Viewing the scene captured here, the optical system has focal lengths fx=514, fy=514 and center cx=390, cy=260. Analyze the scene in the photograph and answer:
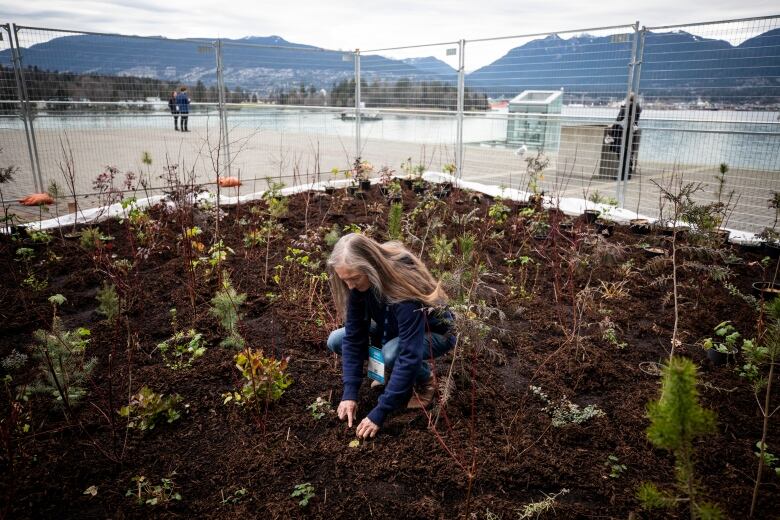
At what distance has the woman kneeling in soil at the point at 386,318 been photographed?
2.28 meters

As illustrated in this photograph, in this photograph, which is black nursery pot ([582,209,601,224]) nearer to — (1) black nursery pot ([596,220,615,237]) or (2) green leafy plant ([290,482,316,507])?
(1) black nursery pot ([596,220,615,237])

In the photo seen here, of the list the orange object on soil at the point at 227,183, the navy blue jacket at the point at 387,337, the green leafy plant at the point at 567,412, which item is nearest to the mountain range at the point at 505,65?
the orange object on soil at the point at 227,183

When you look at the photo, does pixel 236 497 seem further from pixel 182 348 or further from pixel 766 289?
pixel 766 289

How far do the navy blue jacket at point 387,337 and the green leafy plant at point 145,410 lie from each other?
827 mm

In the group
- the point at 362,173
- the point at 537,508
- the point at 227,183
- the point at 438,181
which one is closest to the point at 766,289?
the point at 537,508

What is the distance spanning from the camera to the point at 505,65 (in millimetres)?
8172

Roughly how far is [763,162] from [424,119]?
5443mm

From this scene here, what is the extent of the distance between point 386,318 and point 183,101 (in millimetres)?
6322

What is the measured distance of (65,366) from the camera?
243 cm

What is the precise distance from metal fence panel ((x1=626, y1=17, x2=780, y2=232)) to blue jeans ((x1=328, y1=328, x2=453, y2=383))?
375 centimetres

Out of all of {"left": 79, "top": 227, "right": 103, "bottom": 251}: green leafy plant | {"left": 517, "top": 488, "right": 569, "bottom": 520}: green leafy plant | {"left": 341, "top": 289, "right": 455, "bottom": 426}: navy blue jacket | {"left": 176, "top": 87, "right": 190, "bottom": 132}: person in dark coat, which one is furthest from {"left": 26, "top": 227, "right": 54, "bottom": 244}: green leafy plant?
{"left": 517, "top": 488, "right": 569, "bottom": 520}: green leafy plant

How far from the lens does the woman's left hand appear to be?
90.2 inches

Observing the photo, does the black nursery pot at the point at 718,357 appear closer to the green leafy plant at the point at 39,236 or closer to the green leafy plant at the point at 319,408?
the green leafy plant at the point at 319,408

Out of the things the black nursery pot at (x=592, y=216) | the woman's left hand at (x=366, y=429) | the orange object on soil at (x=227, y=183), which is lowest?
the woman's left hand at (x=366, y=429)
